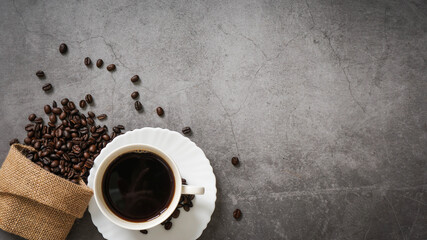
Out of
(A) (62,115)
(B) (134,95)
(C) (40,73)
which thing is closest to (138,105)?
(B) (134,95)

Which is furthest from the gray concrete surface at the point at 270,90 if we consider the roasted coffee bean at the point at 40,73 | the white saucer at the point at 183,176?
the white saucer at the point at 183,176

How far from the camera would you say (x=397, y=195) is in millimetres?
1474

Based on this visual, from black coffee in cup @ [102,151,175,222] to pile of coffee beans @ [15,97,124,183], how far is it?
22 cm

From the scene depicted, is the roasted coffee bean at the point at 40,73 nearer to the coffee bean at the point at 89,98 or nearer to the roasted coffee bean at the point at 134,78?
the coffee bean at the point at 89,98

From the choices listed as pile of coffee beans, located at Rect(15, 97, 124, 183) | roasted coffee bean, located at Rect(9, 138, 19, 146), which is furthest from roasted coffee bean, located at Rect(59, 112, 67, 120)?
roasted coffee bean, located at Rect(9, 138, 19, 146)

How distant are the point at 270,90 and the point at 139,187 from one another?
713 millimetres

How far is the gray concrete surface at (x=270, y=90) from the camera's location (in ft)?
4.74

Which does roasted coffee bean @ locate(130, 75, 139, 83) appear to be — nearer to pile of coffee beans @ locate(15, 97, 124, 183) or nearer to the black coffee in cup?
pile of coffee beans @ locate(15, 97, 124, 183)

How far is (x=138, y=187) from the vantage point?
1.20 metres

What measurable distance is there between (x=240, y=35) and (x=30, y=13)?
0.95 m

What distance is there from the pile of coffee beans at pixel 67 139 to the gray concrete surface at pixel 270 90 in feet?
0.19

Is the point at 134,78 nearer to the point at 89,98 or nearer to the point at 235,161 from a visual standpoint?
the point at 89,98

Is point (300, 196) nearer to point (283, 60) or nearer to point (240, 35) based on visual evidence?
point (283, 60)

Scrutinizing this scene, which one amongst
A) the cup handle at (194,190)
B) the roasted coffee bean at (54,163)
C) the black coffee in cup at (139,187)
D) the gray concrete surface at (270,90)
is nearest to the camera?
the cup handle at (194,190)
